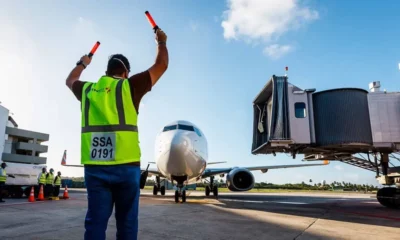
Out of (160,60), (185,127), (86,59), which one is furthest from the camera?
(185,127)

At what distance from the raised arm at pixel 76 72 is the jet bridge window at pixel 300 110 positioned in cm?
880

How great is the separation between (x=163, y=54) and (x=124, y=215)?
50.1 inches

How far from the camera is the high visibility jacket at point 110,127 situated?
190cm

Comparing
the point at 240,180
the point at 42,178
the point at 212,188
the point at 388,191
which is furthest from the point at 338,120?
the point at 42,178

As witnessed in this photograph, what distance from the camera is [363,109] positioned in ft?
32.4

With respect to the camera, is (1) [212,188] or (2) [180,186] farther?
(1) [212,188]

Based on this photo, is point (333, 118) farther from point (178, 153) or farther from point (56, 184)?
point (56, 184)

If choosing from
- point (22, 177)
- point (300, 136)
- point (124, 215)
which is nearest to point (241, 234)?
point (124, 215)

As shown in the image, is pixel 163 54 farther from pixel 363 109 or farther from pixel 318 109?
pixel 363 109

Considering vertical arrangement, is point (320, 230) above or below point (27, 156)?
below

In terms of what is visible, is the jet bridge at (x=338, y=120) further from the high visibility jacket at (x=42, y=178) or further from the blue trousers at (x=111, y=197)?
the high visibility jacket at (x=42, y=178)

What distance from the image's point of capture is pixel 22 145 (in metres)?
49.5

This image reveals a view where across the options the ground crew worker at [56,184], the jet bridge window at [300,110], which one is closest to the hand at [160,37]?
the jet bridge window at [300,110]

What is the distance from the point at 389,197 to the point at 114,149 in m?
11.6
